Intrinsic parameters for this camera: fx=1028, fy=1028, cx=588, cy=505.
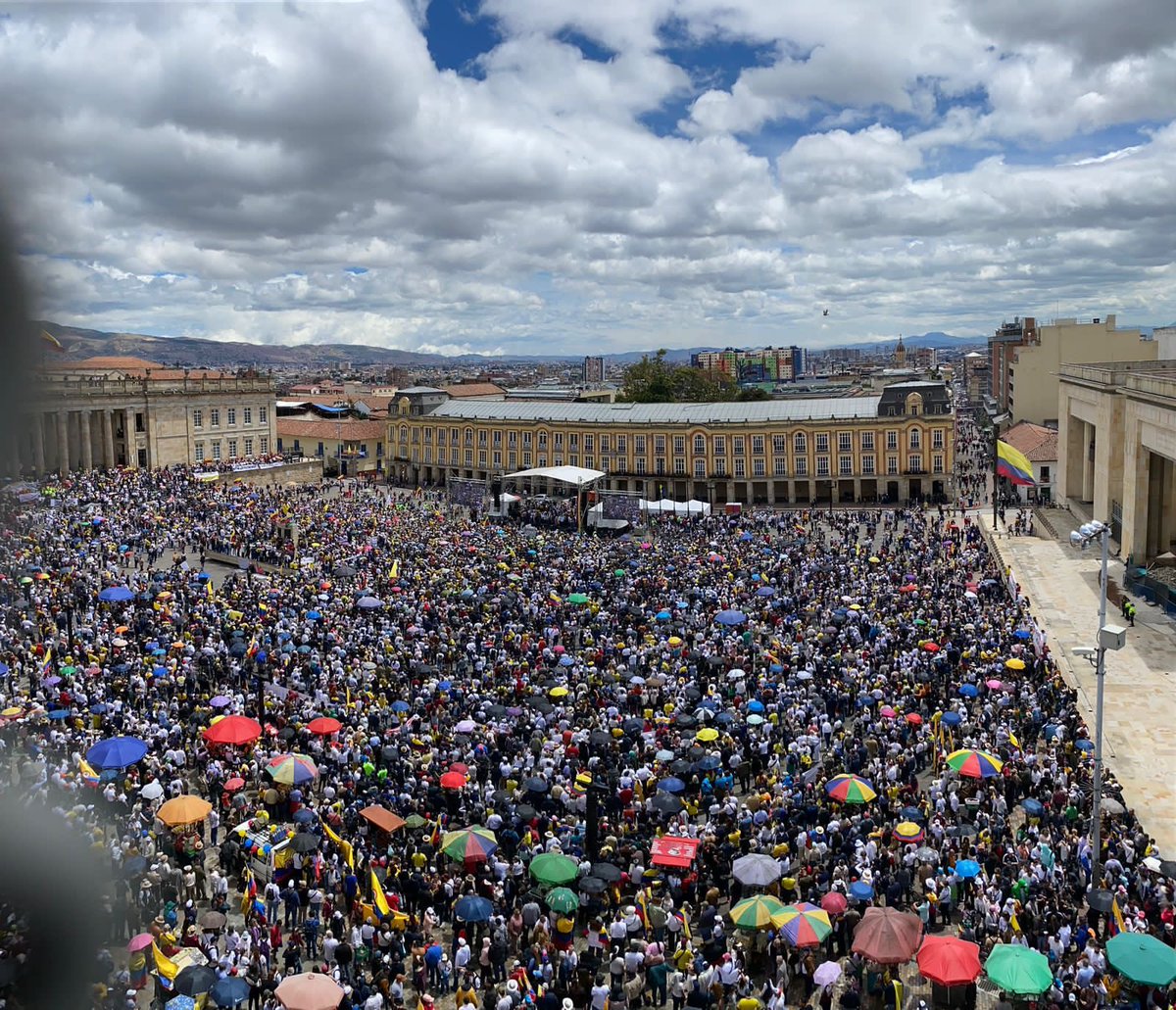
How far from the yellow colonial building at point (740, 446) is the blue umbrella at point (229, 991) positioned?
5668 centimetres

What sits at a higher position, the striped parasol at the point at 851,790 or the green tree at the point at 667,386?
the green tree at the point at 667,386

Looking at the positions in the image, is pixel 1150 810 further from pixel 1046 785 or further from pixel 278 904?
pixel 278 904

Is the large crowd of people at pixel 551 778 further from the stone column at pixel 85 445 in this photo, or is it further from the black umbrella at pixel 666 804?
the stone column at pixel 85 445

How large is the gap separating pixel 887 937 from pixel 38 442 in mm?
14192

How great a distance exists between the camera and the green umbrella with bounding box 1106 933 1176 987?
1318 cm

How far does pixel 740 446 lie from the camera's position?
72812 mm

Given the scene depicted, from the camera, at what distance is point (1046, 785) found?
20.2 m

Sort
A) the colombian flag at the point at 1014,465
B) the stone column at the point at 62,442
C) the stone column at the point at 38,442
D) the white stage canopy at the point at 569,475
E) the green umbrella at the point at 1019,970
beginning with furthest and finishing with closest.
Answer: the white stage canopy at the point at 569,475 → the colombian flag at the point at 1014,465 → the green umbrella at the point at 1019,970 → the stone column at the point at 62,442 → the stone column at the point at 38,442

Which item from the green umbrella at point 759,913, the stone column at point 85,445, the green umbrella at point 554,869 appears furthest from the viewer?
the stone column at point 85,445

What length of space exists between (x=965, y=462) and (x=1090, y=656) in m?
76.8

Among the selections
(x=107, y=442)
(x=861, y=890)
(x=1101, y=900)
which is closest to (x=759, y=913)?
(x=861, y=890)

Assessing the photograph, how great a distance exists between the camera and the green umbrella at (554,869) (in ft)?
54.3

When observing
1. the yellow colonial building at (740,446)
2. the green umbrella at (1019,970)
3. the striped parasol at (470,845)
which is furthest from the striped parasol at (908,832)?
the yellow colonial building at (740,446)

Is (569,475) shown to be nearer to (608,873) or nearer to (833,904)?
(608,873)
